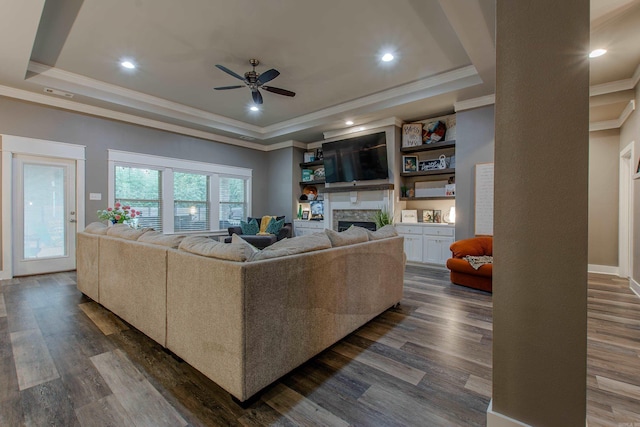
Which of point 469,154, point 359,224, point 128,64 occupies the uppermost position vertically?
point 128,64

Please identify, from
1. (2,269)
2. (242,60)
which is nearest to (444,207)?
(242,60)

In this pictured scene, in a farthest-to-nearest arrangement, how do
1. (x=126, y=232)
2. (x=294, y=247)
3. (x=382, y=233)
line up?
(x=382, y=233) < (x=126, y=232) < (x=294, y=247)

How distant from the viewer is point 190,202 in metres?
6.24

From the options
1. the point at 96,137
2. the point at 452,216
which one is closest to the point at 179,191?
the point at 96,137

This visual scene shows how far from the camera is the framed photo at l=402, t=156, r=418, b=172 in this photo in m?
5.62

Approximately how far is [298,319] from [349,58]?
334cm

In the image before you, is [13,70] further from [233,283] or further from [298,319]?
[298,319]

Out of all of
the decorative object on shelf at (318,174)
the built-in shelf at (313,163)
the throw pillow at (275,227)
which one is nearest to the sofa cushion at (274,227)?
the throw pillow at (275,227)

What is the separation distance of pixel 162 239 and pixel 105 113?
13.9 ft

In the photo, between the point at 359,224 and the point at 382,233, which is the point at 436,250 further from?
the point at 382,233

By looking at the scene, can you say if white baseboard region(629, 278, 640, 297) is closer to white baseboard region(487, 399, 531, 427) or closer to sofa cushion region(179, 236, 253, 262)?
white baseboard region(487, 399, 531, 427)

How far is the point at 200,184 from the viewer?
6.41m

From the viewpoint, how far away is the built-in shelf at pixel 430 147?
16.6ft

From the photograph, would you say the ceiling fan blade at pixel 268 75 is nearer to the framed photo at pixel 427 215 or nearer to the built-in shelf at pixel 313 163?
the built-in shelf at pixel 313 163
